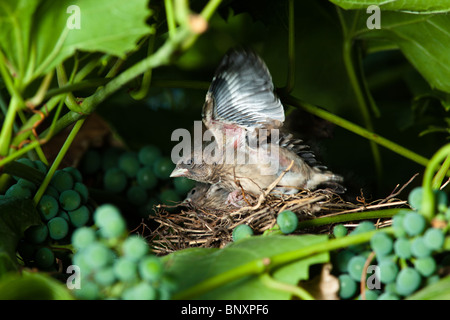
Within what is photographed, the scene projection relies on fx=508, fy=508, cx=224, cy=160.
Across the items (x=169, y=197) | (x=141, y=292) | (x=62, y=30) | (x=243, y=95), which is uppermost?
(x=62, y=30)

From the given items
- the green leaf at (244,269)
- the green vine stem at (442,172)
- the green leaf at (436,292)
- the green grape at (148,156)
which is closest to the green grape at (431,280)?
the green leaf at (436,292)

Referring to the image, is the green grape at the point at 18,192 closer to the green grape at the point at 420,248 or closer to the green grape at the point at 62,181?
the green grape at the point at 62,181

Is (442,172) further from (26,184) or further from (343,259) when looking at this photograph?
(26,184)

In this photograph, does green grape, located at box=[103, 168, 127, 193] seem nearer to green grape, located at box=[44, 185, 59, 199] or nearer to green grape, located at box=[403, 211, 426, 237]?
green grape, located at box=[44, 185, 59, 199]

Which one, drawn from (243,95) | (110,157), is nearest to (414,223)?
(243,95)

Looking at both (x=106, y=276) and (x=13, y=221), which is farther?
(x=13, y=221)

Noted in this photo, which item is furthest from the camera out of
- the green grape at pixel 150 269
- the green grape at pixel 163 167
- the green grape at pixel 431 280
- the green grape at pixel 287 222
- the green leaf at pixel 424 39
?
the green grape at pixel 163 167

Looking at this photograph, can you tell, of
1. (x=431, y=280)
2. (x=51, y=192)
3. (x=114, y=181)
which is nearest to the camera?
(x=431, y=280)
